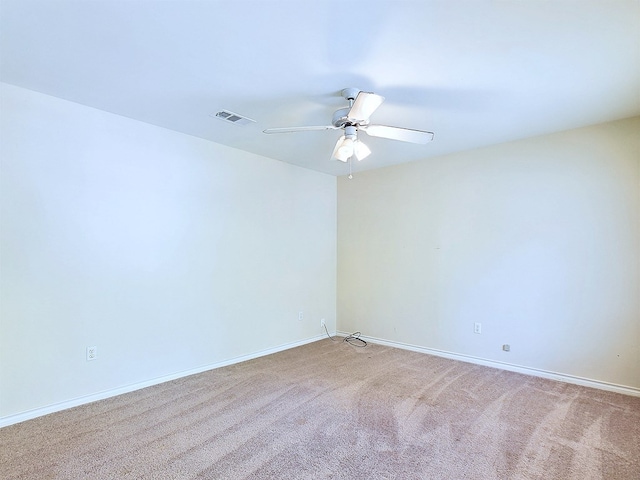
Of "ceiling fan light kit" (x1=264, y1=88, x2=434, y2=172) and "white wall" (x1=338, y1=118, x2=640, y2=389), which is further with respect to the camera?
"white wall" (x1=338, y1=118, x2=640, y2=389)

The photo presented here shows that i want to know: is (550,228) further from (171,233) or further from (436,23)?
(171,233)

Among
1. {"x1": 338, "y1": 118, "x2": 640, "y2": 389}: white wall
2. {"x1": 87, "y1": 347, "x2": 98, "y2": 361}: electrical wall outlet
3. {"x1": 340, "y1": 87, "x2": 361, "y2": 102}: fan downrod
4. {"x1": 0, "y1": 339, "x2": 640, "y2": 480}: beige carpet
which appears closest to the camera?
{"x1": 0, "y1": 339, "x2": 640, "y2": 480}: beige carpet

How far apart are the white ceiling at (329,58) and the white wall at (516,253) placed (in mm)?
553

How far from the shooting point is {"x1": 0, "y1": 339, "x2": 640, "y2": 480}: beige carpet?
6.23 feet

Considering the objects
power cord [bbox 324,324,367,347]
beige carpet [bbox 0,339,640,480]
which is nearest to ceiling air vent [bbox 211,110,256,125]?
beige carpet [bbox 0,339,640,480]

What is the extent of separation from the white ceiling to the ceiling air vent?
63 millimetres

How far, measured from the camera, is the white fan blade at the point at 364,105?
2043mm

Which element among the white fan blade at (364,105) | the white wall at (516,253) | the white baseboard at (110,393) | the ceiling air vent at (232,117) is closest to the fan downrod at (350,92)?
the white fan blade at (364,105)

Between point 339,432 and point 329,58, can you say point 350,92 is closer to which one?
point 329,58

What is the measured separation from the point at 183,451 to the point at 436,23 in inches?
112

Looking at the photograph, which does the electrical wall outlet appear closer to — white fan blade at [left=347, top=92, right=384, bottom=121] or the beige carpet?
the beige carpet

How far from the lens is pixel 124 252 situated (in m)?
2.97

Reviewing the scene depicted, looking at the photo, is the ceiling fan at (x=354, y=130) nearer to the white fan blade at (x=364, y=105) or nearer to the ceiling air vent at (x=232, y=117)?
the white fan blade at (x=364, y=105)

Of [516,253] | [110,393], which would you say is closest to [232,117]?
[110,393]
